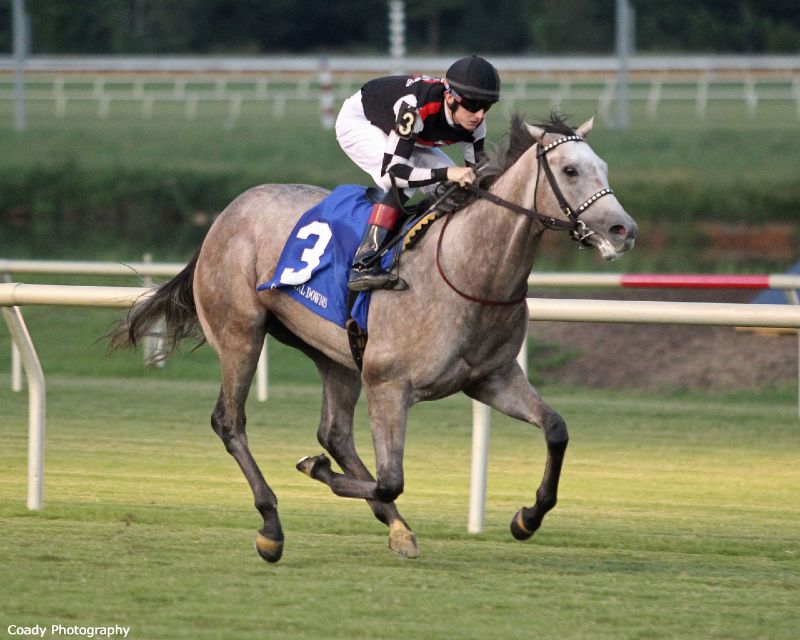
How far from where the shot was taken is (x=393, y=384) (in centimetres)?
502

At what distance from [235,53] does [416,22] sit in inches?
280

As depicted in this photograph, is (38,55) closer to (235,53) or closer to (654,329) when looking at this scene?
(235,53)

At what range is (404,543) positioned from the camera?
16.7 ft

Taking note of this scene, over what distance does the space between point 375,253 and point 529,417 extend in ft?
2.41

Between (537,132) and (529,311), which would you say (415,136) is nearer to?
(537,132)

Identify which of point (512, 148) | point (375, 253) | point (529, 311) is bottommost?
point (529, 311)

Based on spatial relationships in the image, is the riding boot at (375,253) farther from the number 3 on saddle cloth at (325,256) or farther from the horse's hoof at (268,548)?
the horse's hoof at (268,548)

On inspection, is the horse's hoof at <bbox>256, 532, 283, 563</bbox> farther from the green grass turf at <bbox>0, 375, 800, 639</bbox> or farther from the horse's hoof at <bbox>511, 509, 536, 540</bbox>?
the horse's hoof at <bbox>511, 509, 536, 540</bbox>

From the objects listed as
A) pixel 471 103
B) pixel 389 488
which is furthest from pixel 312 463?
pixel 471 103

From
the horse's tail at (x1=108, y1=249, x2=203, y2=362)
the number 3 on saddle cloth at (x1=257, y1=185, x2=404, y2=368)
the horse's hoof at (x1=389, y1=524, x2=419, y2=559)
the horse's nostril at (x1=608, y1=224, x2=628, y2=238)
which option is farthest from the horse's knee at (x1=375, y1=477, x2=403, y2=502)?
the horse's tail at (x1=108, y1=249, x2=203, y2=362)

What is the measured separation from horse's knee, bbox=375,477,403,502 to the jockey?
0.62 m

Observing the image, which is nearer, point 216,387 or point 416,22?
point 216,387

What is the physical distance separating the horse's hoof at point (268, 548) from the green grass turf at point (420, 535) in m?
0.05

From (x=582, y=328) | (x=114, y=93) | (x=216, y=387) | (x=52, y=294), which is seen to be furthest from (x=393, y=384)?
(x=114, y=93)
